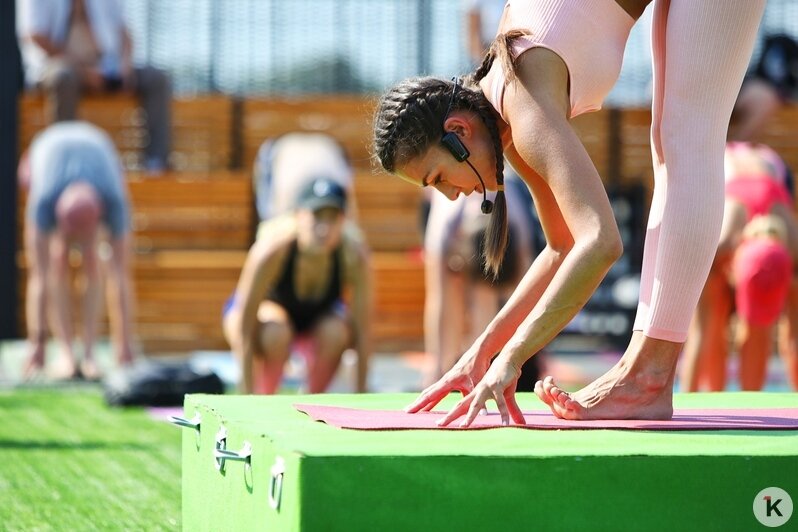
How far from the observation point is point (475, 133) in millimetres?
2811

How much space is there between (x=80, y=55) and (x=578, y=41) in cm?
721

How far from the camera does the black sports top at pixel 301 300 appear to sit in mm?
6008

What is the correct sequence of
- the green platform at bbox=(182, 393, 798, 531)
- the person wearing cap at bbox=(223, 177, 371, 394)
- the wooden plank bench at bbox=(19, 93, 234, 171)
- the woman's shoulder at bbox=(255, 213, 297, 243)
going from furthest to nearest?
the wooden plank bench at bbox=(19, 93, 234, 171) < the woman's shoulder at bbox=(255, 213, 297, 243) < the person wearing cap at bbox=(223, 177, 371, 394) < the green platform at bbox=(182, 393, 798, 531)

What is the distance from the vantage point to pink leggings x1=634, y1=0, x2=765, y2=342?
2789 mm

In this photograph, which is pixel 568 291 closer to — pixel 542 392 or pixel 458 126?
pixel 542 392


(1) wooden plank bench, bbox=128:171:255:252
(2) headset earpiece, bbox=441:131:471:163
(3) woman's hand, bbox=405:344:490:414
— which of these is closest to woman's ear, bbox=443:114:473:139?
(2) headset earpiece, bbox=441:131:471:163

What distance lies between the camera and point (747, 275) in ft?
17.4

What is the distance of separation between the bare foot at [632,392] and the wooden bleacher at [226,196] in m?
6.26

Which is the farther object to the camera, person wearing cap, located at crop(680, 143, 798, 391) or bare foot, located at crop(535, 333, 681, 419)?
person wearing cap, located at crop(680, 143, 798, 391)

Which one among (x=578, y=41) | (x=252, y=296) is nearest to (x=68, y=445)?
(x=252, y=296)

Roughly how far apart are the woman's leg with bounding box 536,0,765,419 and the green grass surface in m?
1.29

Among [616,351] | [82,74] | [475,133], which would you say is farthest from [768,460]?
[82,74]

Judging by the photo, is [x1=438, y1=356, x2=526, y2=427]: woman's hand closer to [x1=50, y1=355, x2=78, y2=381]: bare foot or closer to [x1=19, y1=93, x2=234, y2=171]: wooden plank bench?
[x1=50, y1=355, x2=78, y2=381]: bare foot

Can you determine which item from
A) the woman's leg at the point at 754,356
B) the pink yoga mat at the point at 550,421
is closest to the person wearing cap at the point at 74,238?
the woman's leg at the point at 754,356
